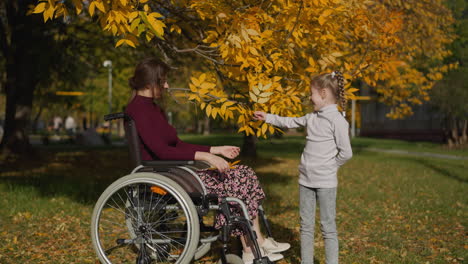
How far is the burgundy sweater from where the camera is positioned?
3.38 m

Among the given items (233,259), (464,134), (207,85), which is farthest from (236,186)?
(464,134)

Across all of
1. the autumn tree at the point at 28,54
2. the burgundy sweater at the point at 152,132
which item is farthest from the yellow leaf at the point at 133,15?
the autumn tree at the point at 28,54

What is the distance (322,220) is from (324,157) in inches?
18.6

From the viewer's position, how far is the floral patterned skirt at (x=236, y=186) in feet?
11.4

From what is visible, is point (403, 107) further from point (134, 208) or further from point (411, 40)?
point (134, 208)

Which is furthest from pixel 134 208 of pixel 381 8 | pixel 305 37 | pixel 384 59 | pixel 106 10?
pixel 381 8

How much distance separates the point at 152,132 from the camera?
343 cm

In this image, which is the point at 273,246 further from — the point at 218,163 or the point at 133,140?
the point at 133,140

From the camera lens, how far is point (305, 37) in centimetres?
541

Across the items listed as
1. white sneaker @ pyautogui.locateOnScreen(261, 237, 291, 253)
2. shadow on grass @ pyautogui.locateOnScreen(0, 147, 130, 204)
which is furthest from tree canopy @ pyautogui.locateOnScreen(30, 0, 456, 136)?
shadow on grass @ pyautogui.locateOnScreen(0, 147, 130, 204)

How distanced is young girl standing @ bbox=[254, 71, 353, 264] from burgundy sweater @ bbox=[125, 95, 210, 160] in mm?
860

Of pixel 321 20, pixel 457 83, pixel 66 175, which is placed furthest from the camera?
pixel 457 83

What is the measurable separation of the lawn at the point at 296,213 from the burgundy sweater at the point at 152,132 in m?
1.30

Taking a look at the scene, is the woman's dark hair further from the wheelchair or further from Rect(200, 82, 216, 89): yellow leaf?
Rect(200, 82, 216, 89): yellow leaf
